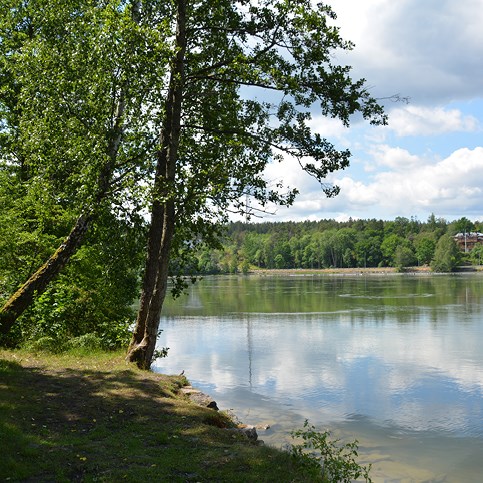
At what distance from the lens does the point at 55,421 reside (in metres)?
7.31

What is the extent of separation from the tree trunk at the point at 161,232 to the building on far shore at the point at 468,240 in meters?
164

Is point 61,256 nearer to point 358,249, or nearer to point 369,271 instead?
point 369,271

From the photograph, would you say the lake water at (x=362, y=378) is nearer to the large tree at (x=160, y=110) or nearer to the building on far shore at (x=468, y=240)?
the large tree at (x=160, y=110)

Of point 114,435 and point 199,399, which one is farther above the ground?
point 114,435

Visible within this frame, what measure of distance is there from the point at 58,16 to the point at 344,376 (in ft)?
45.0

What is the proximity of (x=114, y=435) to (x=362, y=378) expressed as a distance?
1193 centimetres

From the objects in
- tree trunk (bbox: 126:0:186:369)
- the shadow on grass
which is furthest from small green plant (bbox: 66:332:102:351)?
the shadow on grass

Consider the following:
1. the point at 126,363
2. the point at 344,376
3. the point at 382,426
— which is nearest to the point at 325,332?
the point at 344,376

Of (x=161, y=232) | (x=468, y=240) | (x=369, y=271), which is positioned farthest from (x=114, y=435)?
(x=468, y=240)

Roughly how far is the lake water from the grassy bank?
11.1ft

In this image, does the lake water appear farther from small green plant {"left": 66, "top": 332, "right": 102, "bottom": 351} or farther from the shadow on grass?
small green plant {"left": 66, "top": 332, "right": 102, "bottom": 351}

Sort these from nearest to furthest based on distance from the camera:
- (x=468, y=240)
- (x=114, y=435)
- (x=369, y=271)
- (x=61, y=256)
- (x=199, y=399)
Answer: (x=114, y=435), (x=199, y=399), (x=61, y=256), (x=369, y=271), (x=468, y=240)

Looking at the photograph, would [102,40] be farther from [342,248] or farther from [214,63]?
Result: [342,248]

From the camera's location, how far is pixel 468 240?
166 meters
